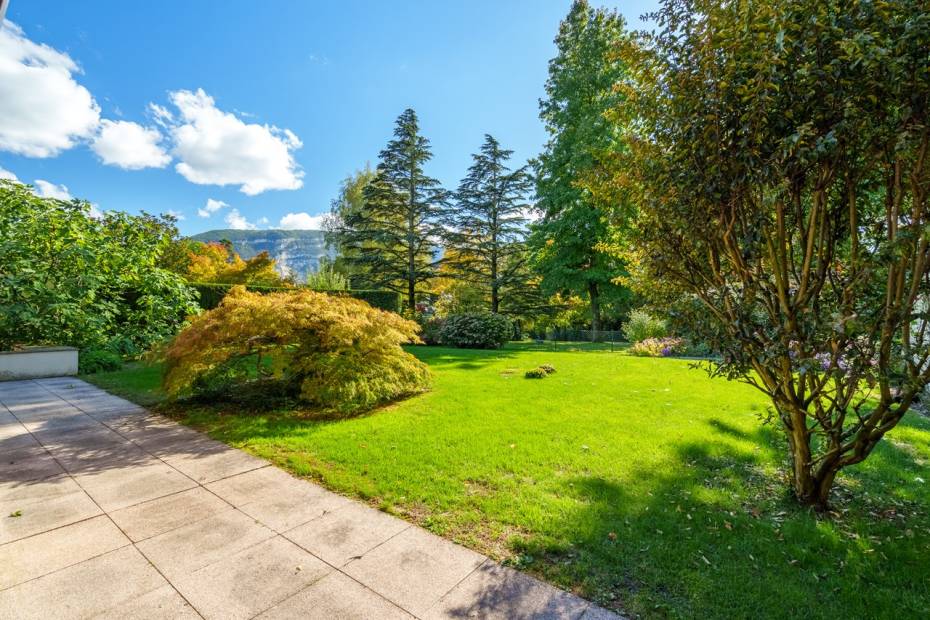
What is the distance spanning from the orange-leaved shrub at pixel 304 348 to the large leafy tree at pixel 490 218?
13396mm

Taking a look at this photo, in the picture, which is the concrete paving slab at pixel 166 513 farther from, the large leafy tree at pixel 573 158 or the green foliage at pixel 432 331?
the large leafy tree at pixel 573 158

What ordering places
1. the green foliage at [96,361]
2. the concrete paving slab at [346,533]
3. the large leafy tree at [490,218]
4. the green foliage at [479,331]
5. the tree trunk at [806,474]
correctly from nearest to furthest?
the concrete paving slab at [346,533] < the tree trunk at [806,474] < the green foliage at [96,361] < the green foliage at [479,331] < the large leafy tree at [490,218]

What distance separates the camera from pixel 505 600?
1826 mm

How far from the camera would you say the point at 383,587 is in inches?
74.8

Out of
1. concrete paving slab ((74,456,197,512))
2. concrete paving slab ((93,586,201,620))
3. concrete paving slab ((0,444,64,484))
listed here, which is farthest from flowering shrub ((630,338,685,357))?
concrete paving slab ((0,444,64,484))

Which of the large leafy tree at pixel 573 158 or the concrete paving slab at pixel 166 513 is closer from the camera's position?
the concrete paving slab at pixel 166 513

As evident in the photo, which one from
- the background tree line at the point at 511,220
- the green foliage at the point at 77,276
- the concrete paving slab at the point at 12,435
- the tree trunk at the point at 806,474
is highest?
the background tree line at the point at 511,220

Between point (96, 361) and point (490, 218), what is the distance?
49.5ft

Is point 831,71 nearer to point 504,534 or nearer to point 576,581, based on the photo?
point 576,581

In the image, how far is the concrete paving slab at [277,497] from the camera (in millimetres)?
2564

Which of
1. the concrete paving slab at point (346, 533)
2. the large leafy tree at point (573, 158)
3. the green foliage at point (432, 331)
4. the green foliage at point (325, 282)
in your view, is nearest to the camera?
the concrete paving slab at point (346, 533)

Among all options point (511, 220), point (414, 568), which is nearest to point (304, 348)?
point (414, 568)

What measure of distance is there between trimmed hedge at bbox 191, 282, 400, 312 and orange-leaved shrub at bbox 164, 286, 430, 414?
18.5 feet

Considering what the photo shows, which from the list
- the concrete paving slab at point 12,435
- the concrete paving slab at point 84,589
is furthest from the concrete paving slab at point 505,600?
the concrete paving slab at point 12,435
